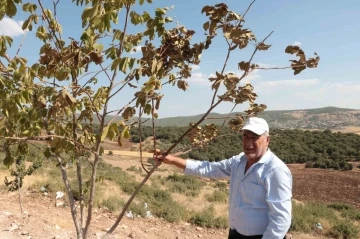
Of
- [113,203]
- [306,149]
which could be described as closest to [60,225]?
[113,203]

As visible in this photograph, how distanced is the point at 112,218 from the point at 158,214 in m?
1.50

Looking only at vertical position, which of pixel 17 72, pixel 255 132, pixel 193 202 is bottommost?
pixel 193 202

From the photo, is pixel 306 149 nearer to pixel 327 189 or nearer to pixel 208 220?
pixel 327 189

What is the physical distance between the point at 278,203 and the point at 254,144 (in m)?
0.52

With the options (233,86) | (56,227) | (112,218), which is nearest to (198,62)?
(233,86)

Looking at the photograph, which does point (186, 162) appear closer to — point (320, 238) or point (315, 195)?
point (320, 238)

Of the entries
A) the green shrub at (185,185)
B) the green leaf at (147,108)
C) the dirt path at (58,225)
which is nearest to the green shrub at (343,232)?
the dirt path at (58,225)

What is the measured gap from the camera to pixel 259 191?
2.64 metres

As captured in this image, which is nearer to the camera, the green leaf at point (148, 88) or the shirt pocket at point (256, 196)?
the green leaf at point (148, 88)

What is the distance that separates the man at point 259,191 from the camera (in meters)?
2.47

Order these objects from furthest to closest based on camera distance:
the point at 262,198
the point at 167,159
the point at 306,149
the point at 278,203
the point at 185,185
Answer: the point at 306,149 < the point at 185,185 < the point at 167,159 < the point at 262,198 < the point at 278,203

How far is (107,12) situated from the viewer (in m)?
2.00

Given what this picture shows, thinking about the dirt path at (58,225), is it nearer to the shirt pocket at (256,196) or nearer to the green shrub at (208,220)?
the green shrub at (208,220)

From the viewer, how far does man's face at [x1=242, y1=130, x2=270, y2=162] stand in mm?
2729
